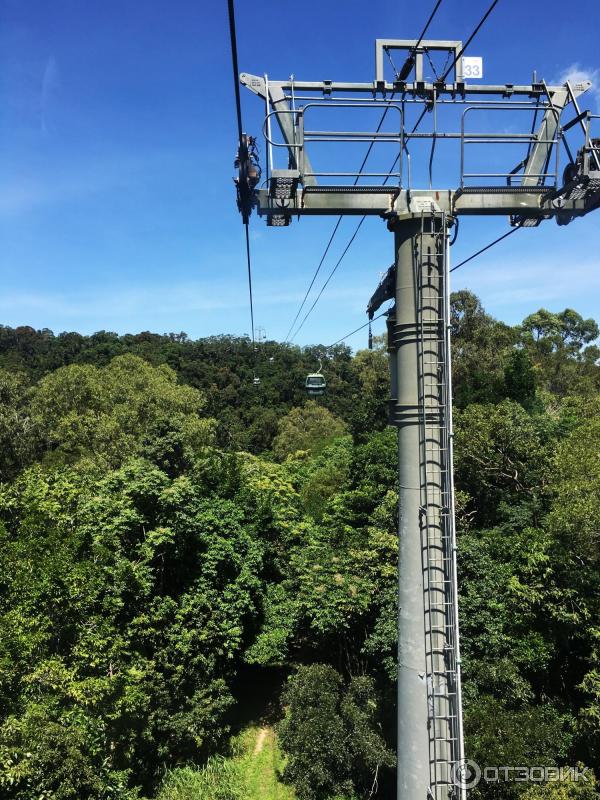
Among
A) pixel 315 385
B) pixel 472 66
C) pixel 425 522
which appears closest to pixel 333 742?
pixel 425 522

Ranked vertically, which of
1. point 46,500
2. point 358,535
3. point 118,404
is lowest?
point 358,535

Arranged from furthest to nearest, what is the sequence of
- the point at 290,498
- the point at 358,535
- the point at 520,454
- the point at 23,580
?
the point at 290,498, the point at 520,454, the point at 358,535, the point at 23,580

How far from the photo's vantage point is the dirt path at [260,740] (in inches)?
462

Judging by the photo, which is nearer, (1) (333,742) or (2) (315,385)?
(1) (333,742)

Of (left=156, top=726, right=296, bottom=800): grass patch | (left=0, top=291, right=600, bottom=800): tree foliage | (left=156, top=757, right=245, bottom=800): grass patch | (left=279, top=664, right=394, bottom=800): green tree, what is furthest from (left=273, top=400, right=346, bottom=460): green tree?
(left=279, top=664, right=394, bottom=800): green tree

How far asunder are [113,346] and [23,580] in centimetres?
5317

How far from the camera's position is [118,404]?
76.9 feet

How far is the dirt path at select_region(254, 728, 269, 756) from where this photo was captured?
1174cm

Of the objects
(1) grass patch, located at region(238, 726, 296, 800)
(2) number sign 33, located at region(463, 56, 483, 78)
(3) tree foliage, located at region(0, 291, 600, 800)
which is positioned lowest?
(1) grass patch, located at region(238, 726, 296, 800)

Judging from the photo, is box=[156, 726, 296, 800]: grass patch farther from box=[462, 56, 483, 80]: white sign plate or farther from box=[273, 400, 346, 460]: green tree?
box=[273, 400, 346, 460]: green tree

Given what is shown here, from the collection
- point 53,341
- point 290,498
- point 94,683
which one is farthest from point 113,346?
point 94,683

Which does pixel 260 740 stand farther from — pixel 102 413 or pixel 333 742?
pixel 102 413

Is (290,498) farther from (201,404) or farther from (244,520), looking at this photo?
(201,404)

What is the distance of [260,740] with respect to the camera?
39.8 ft
